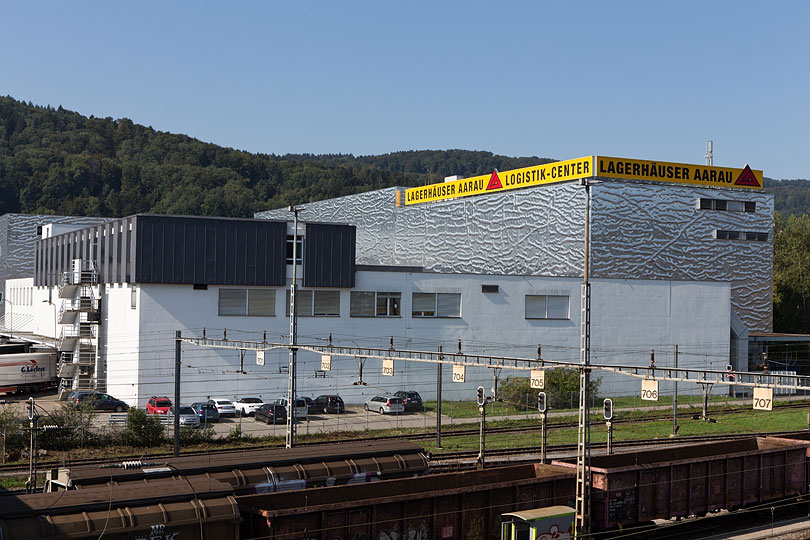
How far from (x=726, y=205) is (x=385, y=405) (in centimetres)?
3463

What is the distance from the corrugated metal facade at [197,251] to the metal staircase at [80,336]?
15.1 ft

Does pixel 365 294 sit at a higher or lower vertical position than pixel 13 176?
lower

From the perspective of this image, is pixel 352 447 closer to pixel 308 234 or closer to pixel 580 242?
pixel 308 234

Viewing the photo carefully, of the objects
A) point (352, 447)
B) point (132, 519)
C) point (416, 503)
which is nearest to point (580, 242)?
point (352, 447)

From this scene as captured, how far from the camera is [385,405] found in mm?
57219

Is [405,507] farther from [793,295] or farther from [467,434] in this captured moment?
[793,295]

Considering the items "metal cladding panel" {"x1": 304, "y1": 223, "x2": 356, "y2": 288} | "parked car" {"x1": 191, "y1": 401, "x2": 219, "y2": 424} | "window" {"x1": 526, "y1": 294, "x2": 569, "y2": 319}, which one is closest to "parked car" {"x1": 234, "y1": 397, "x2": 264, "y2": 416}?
"parked car" {"x1": 191, "y1": 401, "x2": 219, "y2": 424}

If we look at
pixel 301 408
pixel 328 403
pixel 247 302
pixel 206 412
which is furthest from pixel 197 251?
pixel 328 403

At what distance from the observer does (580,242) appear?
216 ft

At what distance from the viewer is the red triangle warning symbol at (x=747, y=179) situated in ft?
234

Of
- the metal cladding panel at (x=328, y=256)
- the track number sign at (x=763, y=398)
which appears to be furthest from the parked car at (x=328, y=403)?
the track number sign at (x=763, y=398)

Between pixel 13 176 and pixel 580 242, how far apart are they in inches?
5967

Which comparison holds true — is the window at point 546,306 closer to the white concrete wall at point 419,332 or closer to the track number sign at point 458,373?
the white concrete wall at point 419,332

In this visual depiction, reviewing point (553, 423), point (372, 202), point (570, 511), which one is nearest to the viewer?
point (570, 511)
